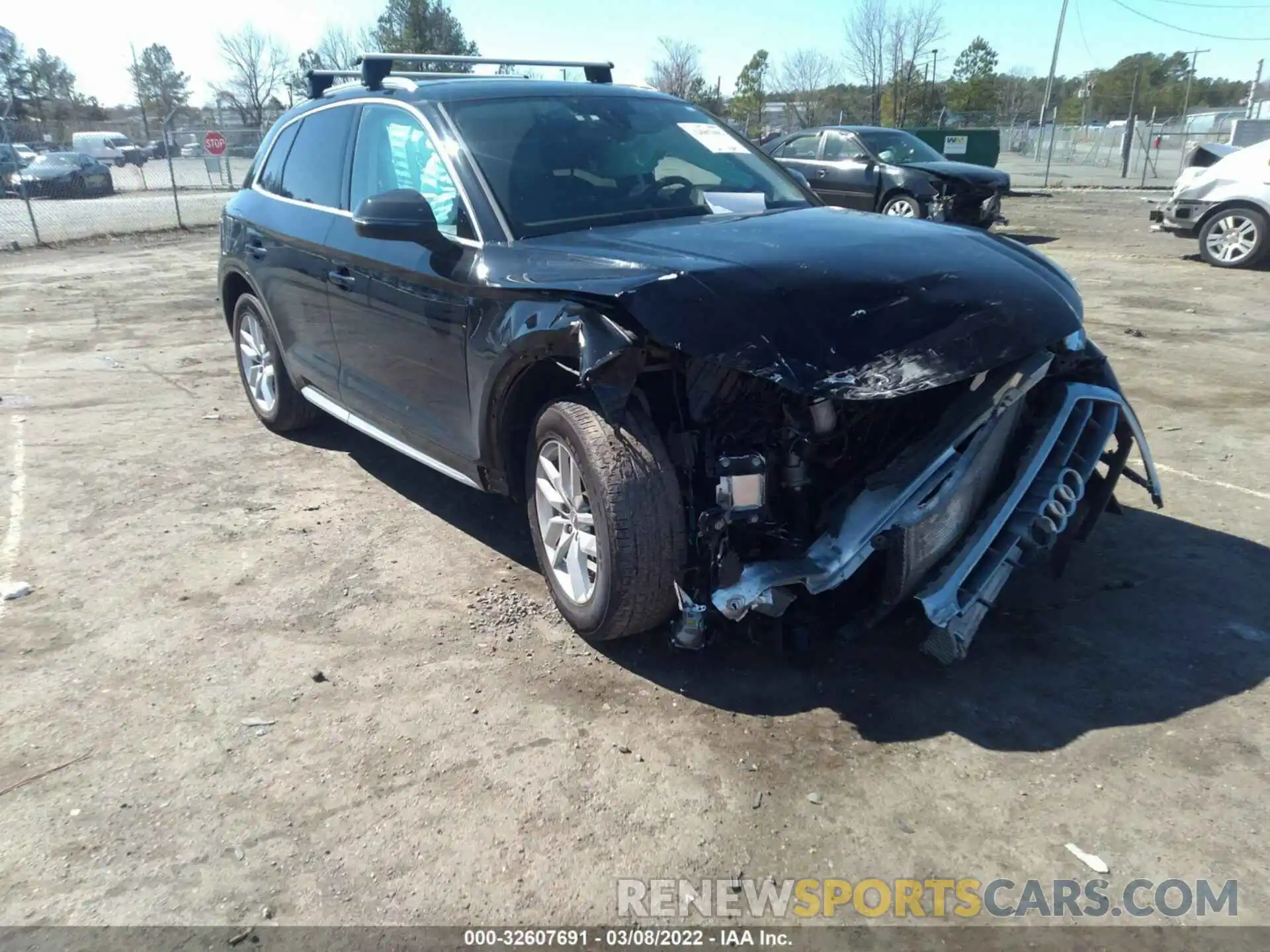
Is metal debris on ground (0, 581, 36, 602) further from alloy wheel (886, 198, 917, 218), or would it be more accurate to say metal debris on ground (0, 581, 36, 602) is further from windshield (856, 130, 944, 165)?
windshield (856, 130, 944, 165)

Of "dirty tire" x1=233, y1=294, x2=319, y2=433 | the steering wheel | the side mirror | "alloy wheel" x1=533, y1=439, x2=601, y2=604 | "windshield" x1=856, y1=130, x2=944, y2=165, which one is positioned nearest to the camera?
"alloy wheel" x1=533, y1=439, x2=601, y2=604

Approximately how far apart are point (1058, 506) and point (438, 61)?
12.0ft

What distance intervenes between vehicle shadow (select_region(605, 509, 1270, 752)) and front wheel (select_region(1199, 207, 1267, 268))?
9.20m

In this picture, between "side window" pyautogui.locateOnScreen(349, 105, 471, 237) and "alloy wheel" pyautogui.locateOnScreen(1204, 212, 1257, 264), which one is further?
"alloy wheel" pyautogui.locateOnScreen(1204, 212, 1257, 264)

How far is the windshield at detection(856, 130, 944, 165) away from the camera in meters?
14.3

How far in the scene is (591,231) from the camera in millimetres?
3662

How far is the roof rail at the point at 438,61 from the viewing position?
4582 millimetres

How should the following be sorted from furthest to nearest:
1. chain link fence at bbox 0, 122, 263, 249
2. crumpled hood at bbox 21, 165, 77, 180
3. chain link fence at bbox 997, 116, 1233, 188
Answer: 1. chain link fence at bbox 997, 116, 1233, 188
2. crumpled hood at bbox 21, 165, 77, 180
3. chain link fence at bbox 0, 122, 263, 249

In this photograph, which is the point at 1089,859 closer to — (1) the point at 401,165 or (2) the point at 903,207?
(1) the point at 401,165

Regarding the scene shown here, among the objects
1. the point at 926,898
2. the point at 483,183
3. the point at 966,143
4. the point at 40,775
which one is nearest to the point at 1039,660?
the point at 926,898

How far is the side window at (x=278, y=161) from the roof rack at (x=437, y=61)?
2.53 ft

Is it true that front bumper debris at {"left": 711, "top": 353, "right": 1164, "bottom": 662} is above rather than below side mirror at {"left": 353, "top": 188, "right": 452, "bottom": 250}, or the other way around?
below

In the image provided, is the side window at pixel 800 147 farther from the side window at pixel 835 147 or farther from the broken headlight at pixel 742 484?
the broken headlight at pixel 742 484

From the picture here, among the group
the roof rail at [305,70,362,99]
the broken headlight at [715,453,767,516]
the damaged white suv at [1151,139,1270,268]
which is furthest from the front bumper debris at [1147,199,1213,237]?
the broken headlight at [715,453,767,516]
